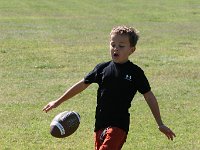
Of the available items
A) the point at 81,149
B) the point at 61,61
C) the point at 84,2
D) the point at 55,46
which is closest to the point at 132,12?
the point at 84,2

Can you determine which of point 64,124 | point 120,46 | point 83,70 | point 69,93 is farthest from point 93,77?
point 83,70

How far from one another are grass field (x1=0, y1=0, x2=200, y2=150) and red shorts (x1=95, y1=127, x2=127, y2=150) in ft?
6.42

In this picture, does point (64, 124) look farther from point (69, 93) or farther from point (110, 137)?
point (110, 137)

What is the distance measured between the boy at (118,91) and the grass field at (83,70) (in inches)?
79.1

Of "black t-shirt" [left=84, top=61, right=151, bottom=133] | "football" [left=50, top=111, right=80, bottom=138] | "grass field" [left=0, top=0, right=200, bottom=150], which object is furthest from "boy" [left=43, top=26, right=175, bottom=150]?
"grass field" [left=0, top=0, right=200, bottom=150]

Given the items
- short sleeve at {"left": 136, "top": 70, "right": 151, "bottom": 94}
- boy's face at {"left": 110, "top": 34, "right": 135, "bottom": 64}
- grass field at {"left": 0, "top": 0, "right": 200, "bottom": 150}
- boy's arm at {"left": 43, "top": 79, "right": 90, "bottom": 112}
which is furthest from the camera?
grass field at {"left": 0, "top": 0, "right": 200, "bottom": 150}

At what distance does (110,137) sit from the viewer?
596 cm

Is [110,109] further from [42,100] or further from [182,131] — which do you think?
[42,100]

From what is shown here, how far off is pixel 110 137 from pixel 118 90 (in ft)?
A: 1.66

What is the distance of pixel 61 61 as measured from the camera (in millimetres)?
15797

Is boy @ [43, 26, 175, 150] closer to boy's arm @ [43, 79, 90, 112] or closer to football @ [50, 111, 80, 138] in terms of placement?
boy's arm @ [43, 79, 90, 112]

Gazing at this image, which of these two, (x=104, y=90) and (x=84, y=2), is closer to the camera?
(x=104, y=90)

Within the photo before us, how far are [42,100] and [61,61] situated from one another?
4.94 meters

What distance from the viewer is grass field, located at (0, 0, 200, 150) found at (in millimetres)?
8547
